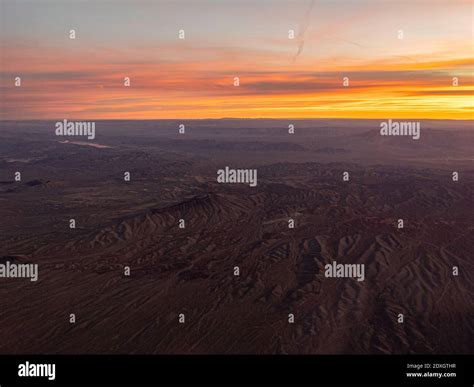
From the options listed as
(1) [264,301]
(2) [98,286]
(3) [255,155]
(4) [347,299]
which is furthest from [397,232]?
(3) [255,155]

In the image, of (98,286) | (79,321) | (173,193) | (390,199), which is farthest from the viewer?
(173,193)

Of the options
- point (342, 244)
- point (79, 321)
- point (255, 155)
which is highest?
point (255, 155)

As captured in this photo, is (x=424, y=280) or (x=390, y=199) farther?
(x=390, y=199)

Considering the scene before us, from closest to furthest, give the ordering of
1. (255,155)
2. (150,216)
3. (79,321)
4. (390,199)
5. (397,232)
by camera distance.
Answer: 1. (79,321)
2. (397,232)
3. (150,216)
4. (390,199)
5. (255,155)

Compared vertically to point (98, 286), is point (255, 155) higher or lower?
higher

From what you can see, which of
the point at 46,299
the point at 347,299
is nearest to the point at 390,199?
the point at 347,299

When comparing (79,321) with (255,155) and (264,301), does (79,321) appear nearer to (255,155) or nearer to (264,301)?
(264,301)
